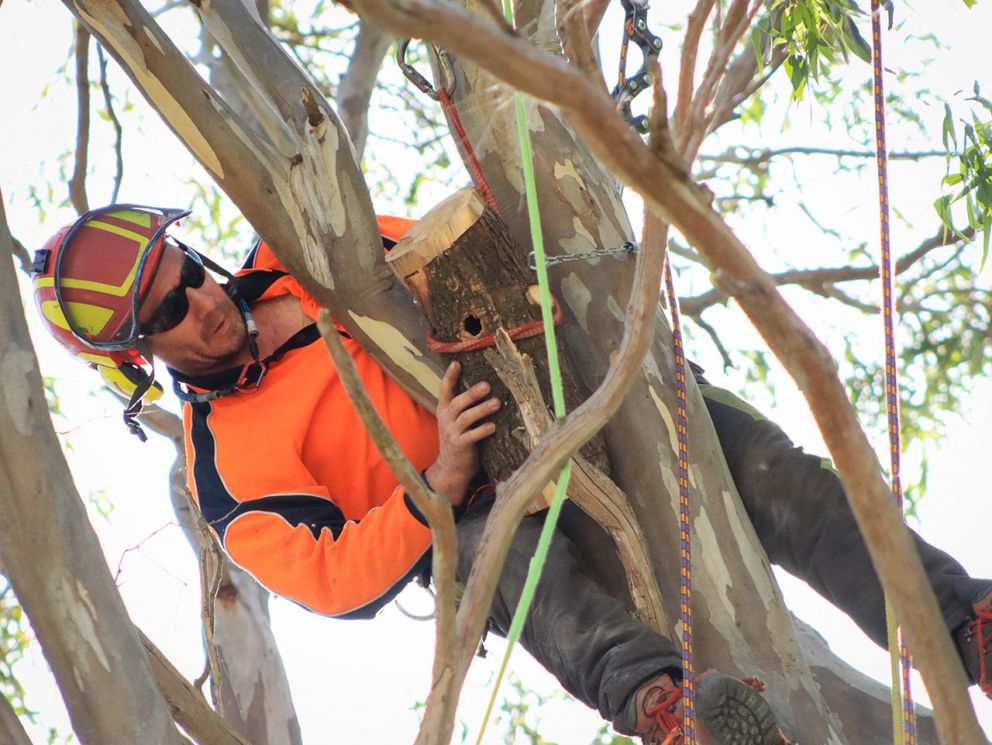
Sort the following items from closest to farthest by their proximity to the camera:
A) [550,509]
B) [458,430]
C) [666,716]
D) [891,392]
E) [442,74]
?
[550,509] < [891,392] < [666,716] < [458,430] < [442,74]

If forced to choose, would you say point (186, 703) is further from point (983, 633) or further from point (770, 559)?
point (983, 633)

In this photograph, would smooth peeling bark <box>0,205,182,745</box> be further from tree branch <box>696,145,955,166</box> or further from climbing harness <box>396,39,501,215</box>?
tree branch <box>696,145,955,166</box>

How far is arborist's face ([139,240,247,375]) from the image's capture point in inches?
116

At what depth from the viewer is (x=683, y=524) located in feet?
7.53

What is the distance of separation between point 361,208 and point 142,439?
0.92 meters

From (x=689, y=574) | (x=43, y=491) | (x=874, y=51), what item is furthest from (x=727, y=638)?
(x=43, y=491)

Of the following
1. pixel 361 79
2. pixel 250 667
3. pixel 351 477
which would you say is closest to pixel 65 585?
pixel 351 477

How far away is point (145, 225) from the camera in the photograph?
Answer: 2.96m

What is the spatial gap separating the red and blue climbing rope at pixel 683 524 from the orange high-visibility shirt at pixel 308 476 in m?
0.57

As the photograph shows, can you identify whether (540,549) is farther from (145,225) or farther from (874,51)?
(145,225)

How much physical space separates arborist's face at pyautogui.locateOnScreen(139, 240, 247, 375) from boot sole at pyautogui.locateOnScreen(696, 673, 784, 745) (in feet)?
4.78

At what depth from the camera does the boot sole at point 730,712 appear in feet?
6.88

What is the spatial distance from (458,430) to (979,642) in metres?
1.03

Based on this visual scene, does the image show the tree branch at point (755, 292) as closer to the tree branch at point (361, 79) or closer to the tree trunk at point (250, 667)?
the tree trunk at point (250, 667)
